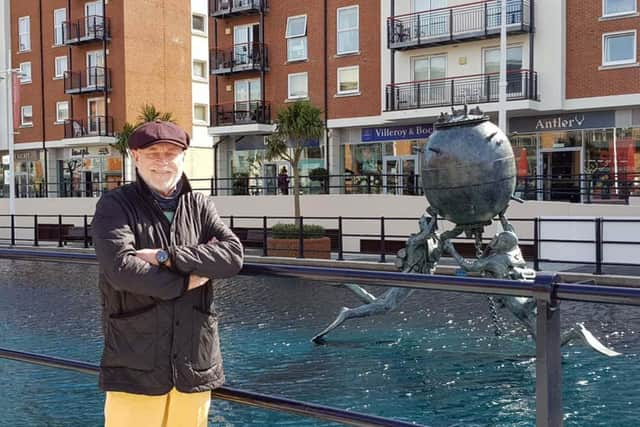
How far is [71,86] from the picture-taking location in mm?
44406

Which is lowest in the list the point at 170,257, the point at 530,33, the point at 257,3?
the point at 170,257

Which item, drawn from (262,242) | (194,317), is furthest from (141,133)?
(262,242)

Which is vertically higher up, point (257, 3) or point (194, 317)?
point (257, 3)

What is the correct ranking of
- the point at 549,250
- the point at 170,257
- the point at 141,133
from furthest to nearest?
the point at 549,250
the point at 141,133
the point at 170,257

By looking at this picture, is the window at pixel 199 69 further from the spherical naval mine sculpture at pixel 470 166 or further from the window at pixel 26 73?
the spherical naval mine sculpture at pixel 470 166

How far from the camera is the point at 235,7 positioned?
3881 centimetres

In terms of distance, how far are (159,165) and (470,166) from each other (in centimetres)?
606

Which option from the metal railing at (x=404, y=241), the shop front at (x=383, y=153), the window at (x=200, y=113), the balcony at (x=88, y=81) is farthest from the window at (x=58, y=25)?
the shop front at (x=383, y=153)

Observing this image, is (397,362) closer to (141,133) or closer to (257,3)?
(141,133)

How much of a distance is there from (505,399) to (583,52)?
25.8 metres

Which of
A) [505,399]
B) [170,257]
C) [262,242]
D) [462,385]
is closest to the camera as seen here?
[170,257]

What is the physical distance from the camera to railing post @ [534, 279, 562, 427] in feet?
6.70

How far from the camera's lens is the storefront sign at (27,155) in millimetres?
47000

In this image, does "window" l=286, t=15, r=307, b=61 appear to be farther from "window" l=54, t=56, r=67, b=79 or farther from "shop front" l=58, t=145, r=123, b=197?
"window" l=54, t=56, r=67, b=79
